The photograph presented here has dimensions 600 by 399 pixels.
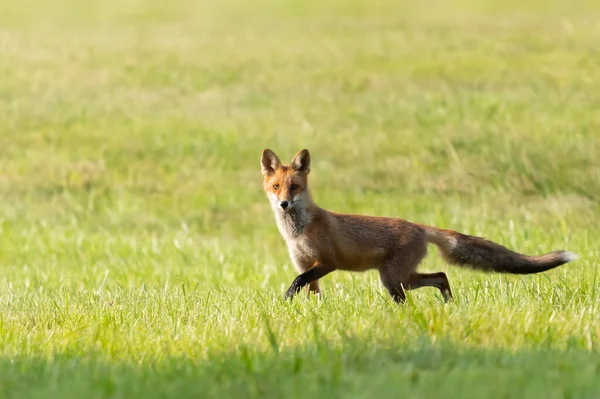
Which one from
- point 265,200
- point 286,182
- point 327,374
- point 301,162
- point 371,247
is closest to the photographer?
point 327,374

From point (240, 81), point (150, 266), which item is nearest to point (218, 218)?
point (150, 266)

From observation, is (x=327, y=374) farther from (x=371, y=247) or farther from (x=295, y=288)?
(x=371, y=247)

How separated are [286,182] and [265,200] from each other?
23.7ft

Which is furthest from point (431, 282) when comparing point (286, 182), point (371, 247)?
point (286, 182)

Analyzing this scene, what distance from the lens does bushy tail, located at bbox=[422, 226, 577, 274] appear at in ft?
26.8

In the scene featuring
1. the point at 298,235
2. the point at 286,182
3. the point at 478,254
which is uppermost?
the point at 286,182

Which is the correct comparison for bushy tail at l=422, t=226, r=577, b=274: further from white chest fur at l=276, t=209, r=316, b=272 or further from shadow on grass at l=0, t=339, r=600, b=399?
shadow on grass at l=0, t=339, r=600, b=399

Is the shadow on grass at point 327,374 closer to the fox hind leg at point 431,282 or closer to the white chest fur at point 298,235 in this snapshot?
the white chest fur at point 298,235

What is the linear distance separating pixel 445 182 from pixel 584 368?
10223 millimetres

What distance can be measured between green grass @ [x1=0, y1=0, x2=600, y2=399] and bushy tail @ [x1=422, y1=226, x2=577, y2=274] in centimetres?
17

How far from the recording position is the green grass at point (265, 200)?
5.62 m

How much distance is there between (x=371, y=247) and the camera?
26.6ft

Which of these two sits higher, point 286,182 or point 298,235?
point 286,182

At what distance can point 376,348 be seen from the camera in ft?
19.0
